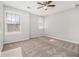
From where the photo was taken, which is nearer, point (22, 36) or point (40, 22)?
point (22, 36)

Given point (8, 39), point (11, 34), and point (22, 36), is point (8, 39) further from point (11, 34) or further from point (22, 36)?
point (22, 36)

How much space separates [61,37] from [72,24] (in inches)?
58.8

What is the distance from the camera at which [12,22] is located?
14.8ft

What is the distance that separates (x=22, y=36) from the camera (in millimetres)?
4949

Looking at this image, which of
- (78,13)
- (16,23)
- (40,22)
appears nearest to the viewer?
(78,13)

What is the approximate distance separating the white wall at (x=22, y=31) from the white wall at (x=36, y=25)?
830mm

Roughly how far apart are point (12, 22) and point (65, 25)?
171 inches

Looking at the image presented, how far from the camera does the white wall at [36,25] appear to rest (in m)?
6.08

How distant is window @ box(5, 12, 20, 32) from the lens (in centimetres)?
423

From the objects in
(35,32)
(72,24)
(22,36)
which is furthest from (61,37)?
(22,36)

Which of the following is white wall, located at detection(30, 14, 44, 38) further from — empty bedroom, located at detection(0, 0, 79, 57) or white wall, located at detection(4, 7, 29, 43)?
white wall, located at detection(4, 7, 29, 43)

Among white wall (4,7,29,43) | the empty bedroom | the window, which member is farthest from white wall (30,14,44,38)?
the window

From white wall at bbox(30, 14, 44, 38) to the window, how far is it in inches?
61.2

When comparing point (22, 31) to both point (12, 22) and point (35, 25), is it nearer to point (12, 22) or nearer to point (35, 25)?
point (12, 22)
